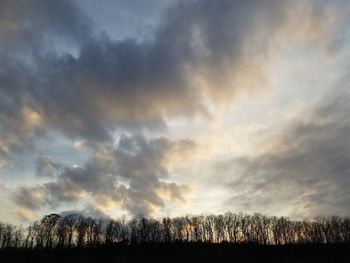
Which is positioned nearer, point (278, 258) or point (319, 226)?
point (278, 258)

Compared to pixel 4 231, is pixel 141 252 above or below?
below

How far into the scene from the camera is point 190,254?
110m

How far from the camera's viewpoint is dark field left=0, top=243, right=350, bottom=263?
98.3 meters

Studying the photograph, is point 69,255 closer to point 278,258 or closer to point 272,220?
point 278,258

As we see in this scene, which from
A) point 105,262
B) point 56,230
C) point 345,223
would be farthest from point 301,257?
point 56,230

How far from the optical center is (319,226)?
167 metres

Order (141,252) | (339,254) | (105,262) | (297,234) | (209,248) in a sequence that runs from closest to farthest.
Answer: (105,262) < (339,254) < (141,252) < (209,248) < (297,234)

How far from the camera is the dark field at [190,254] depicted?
323 ft

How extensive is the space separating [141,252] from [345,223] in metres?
104

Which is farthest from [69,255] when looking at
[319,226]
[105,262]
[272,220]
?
[319,226]

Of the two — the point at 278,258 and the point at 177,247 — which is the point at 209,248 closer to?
the point at 177,247

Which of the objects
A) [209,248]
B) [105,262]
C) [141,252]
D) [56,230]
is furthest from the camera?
[56,230]

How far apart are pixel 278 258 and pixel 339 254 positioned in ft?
54.2

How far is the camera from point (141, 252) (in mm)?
110125
